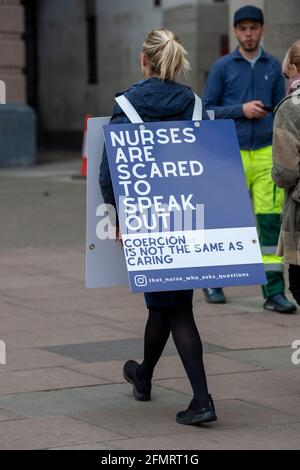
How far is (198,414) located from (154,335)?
59 cm

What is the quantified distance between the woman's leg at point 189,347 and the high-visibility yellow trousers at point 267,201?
3103 mm

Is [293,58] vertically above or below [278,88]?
above

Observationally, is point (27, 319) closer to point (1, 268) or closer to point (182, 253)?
point (1, 268)

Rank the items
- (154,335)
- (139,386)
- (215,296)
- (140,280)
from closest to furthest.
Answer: (140,280) < (154,335) < (139,386) < (215,296)

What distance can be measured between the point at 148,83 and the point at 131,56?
19821mm

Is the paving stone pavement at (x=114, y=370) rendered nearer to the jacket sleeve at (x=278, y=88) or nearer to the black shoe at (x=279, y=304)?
the black shoe at (x=279, y=304)

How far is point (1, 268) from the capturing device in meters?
11.5

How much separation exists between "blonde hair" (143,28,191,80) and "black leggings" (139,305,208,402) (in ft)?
3.76

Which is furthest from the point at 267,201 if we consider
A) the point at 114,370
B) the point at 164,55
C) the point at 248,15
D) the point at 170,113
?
the point at 164,55

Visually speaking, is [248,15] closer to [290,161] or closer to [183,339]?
[290,161]

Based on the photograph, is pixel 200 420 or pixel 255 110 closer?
pixel 200 420

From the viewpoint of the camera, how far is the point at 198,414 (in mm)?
6254

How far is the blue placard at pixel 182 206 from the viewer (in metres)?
6.20

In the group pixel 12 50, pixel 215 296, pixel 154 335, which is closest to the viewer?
pixel 154 335
